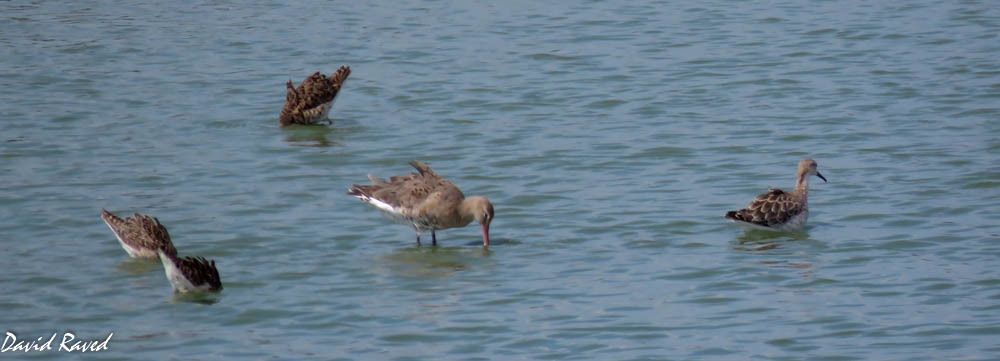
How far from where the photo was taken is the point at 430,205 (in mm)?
14688

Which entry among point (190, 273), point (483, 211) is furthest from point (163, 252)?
point (483, 211)

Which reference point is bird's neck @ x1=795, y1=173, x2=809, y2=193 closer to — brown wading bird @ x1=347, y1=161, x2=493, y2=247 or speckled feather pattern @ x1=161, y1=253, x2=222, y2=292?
brown wading bird @ x1=347, y1=161, x2=493, y2=247

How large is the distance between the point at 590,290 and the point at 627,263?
3.41 feet

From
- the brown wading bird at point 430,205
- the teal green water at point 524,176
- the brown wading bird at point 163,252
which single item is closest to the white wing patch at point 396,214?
the brown wading bird at point 430,205

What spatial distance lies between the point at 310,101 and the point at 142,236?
734cm

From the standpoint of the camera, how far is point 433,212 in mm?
14711

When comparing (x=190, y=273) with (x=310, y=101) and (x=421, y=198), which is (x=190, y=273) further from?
(x=310, y=101)

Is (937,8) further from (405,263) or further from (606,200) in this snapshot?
(405,263)

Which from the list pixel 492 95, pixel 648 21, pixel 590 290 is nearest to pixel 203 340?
pixel 590 290

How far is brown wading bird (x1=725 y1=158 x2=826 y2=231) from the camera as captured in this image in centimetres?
1477

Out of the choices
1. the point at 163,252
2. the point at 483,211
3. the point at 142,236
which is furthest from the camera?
the point at 483,211

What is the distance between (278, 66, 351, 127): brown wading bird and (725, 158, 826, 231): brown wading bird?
7832 mm

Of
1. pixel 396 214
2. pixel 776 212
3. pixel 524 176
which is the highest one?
pixel 776 212

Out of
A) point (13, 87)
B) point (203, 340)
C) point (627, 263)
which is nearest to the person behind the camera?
point (203, 340)
